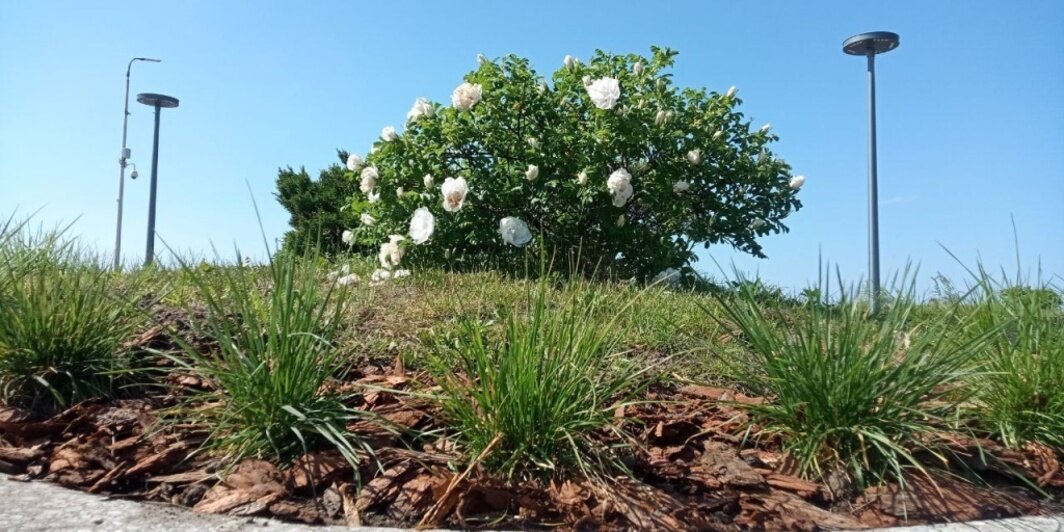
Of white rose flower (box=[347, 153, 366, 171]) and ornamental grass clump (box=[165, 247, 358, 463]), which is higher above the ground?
white rose flower (box=[347, 153, 366, 171])

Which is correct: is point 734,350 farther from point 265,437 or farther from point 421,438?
point 265,437

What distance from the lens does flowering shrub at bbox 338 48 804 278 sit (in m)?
6.05

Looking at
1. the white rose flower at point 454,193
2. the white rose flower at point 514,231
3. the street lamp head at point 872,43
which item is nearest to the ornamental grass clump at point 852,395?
the white rose flower at point 514,231

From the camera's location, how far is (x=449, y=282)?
481cm

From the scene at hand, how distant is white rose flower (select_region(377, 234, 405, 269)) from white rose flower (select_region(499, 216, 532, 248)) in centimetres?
77

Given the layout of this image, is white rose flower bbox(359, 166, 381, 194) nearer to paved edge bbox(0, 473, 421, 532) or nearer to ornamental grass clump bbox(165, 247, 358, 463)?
ornamental grass clump bbox(165, 247, 358, 463)

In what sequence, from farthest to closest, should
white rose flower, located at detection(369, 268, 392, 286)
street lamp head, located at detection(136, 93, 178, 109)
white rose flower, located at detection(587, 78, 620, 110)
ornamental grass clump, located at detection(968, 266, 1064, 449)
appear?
1. street lamp head, located at detection(136, 93, 178, 109)
2. white rose flower, located at detection(587, 78, 620, 110)
3. white rose flower, located at detection(369, 268, 392, 286)
4. ornamental grass clump, located at detection(968, 266, 1064, 449)

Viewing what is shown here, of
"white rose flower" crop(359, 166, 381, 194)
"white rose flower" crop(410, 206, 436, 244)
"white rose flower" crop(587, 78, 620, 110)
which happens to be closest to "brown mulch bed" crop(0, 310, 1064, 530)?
"white rose flower" crop(410, 206, 436, 244)

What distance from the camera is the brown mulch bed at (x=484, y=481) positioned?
2.19m

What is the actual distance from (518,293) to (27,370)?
2.32 m

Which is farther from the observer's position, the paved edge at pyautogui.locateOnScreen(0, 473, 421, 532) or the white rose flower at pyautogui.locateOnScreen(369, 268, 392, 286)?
the white rose flower at pyautogui.locateOnScreen(369, 268, 392, 286)

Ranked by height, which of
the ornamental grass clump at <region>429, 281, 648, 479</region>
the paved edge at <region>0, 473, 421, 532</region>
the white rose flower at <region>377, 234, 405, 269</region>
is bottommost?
the paved edge at <region>0, 473, 421, 532</region>

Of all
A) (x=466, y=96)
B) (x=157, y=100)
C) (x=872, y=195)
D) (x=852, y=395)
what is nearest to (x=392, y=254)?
(x=466, y=96)

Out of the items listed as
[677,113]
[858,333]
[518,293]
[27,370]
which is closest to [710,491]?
[858,333]
